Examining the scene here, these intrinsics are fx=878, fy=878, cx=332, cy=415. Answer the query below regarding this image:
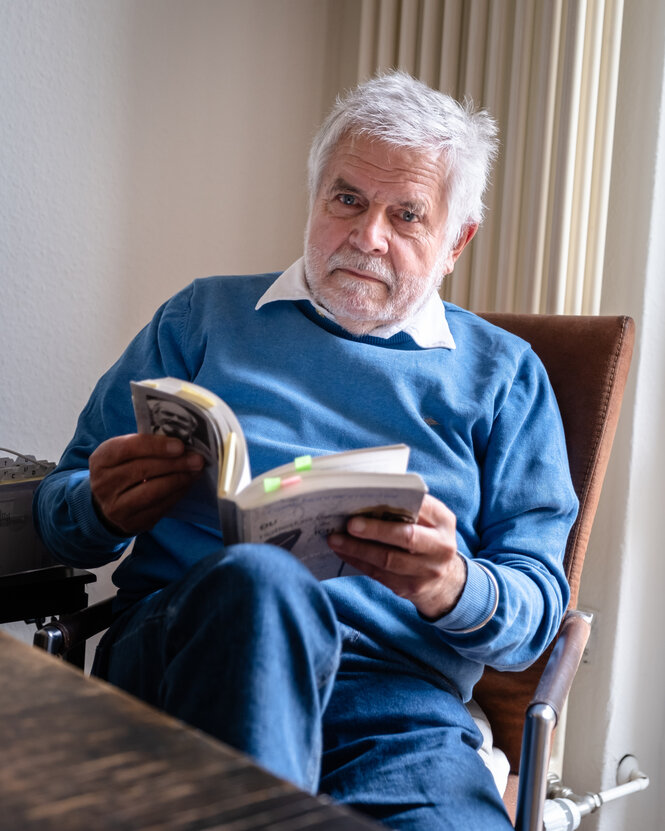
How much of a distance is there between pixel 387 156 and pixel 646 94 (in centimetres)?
67

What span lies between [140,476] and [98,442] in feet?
1.05

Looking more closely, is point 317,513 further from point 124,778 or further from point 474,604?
point 124,778

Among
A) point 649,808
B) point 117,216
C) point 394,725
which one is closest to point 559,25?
point 117,216

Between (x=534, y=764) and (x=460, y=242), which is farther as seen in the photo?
(x=460, y=242)

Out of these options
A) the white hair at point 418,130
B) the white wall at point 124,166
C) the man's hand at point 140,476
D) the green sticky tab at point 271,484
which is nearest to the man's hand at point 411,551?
the green sticky tab at point 271,484

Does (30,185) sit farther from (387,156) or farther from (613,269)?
(613,269)

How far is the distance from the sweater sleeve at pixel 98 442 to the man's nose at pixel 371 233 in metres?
0.29

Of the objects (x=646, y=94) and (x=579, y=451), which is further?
(x=646, y=94)

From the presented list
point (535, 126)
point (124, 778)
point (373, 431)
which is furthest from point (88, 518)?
point (535, 126)

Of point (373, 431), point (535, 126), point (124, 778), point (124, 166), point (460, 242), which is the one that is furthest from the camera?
point (124, 166)

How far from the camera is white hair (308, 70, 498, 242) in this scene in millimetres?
1396

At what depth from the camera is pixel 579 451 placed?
1.40 metres

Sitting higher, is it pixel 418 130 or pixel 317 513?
pixel 418 130

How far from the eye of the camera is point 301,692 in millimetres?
720
